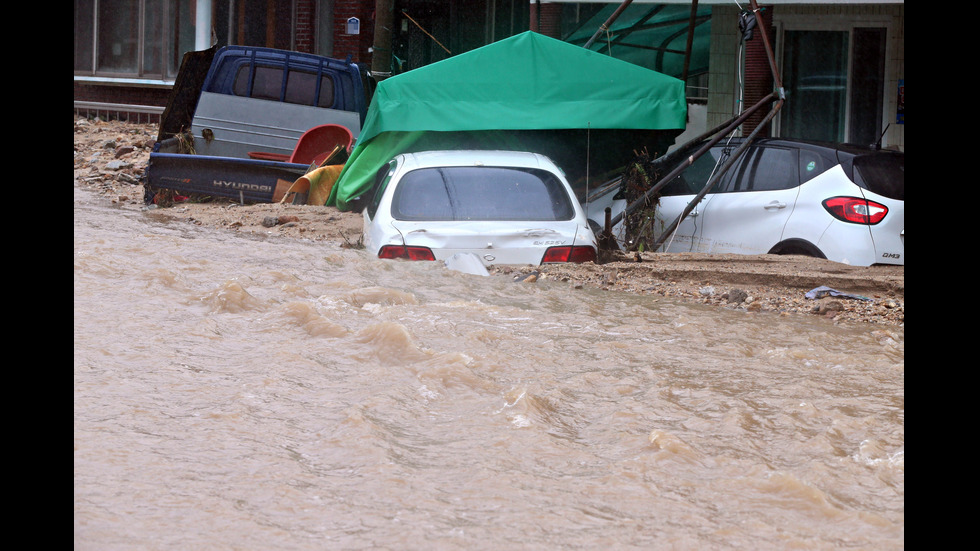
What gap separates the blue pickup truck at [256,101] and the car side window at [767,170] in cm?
575

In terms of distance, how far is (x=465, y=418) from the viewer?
14.5 feet

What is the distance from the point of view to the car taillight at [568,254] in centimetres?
762

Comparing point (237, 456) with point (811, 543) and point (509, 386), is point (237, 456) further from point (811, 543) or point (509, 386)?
point (811, 543)

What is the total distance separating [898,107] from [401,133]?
755 cm

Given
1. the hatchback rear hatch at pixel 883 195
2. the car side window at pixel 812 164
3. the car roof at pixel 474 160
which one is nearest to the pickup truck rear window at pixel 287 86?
the car roof at pixel 474 160

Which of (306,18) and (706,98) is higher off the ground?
(306,18)

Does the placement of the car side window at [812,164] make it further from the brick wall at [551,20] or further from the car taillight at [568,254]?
Result: the brick wall at [551,20]

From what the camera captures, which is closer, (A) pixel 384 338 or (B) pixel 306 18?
(A) pixel 384 338

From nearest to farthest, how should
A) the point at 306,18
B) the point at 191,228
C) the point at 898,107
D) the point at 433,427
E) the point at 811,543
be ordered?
the point at 811,543 → the point at 433,427 → the point at 191,228 → the point at 898,107 → the point at 306,18

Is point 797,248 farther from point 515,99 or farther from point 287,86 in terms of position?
point 287,86

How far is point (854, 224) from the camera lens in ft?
25.7

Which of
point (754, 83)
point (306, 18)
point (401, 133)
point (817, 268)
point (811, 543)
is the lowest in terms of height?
point (811, 543)

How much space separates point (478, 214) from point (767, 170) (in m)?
2.68

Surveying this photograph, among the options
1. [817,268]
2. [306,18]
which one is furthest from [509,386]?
[306,18]
